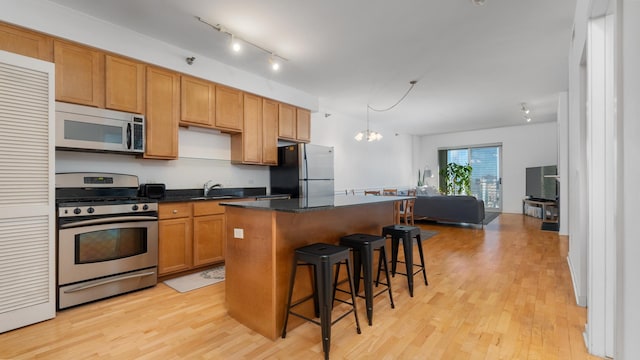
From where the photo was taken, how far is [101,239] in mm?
2760

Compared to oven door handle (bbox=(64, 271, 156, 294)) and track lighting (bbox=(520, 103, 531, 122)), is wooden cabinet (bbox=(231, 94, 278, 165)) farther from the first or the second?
track lighting (bbox=(520, 103, 531, 122))

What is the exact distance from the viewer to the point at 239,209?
2309 millimetres

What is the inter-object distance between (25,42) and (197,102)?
5.21ft

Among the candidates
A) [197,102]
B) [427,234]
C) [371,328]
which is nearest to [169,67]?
[197,102]

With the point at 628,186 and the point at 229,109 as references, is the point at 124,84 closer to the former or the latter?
the point at 229,109

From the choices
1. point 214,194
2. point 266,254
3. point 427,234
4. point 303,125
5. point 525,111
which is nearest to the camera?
point 266,254

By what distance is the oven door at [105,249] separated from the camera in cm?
256

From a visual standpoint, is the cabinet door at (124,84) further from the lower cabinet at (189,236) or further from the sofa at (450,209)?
the sofa at (450,209)

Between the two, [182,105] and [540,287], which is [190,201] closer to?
[182,105]

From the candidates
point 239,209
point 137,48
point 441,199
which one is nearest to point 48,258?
point 239,209

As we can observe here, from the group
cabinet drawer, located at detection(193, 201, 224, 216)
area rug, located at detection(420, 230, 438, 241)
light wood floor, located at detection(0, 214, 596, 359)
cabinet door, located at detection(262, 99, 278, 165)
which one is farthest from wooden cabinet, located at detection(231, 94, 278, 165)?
area rug, located at detection(420, 230, 438, 241)

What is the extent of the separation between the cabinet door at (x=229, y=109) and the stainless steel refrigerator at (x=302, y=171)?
94 centimetres

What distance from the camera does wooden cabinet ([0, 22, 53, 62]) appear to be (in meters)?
2.49

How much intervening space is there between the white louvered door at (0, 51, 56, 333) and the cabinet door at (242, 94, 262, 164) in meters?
2.23
